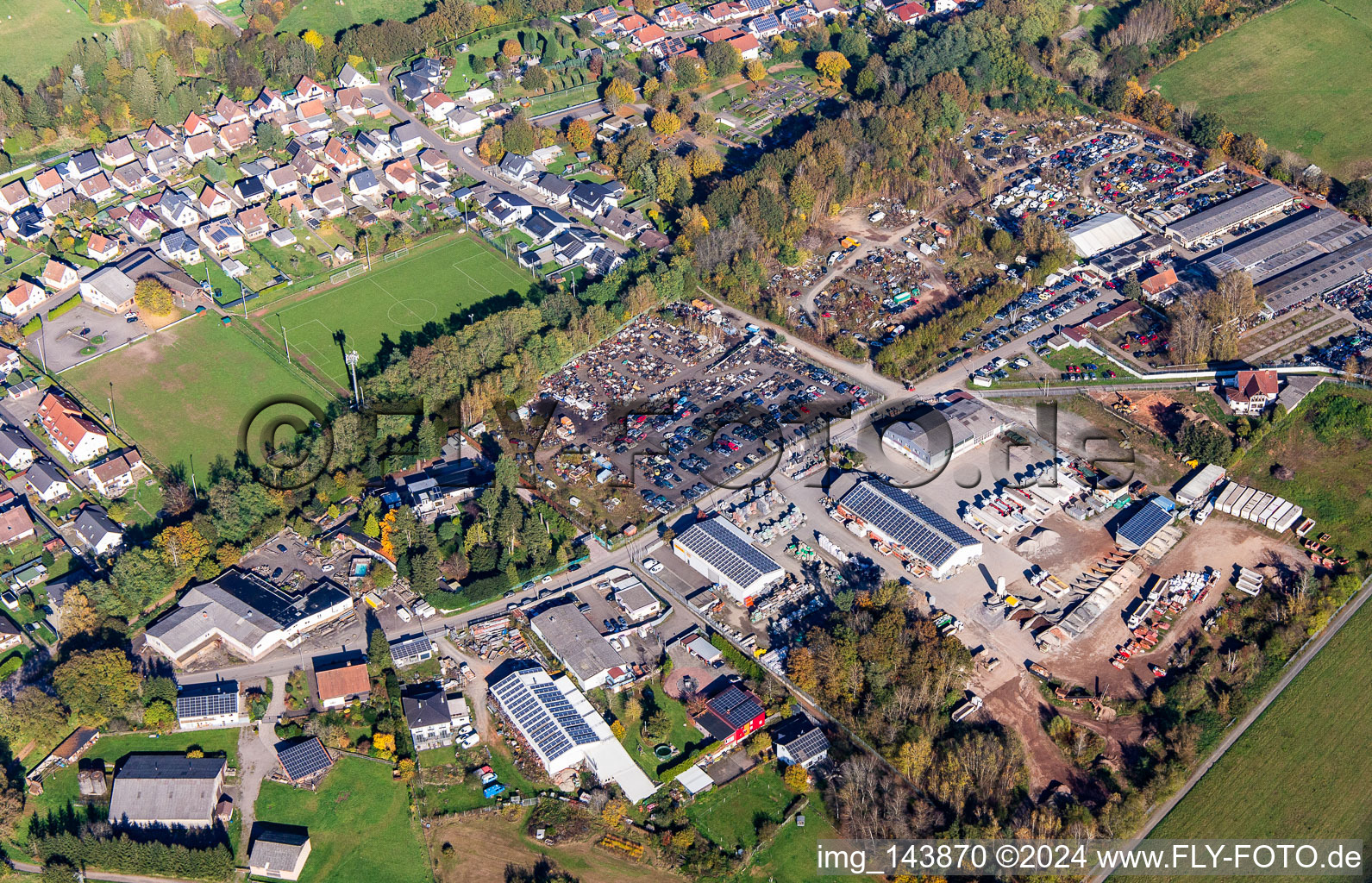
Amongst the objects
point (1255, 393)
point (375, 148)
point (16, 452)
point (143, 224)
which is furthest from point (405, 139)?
point (1255, 393)

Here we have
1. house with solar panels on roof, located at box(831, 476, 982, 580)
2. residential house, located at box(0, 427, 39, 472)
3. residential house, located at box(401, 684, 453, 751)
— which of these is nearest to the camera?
residential house, located at box(401, 684, 453, 751)

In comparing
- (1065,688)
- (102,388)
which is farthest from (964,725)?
(102,388)

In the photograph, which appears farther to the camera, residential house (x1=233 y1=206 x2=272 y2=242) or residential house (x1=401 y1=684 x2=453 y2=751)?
residential house (x1=233 y1=206 x2=272 y2=242)

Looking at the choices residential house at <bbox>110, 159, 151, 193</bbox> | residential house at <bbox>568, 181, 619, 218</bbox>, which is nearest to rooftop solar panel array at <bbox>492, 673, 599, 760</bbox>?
residential house at <bbox>568, 181, 619, 218</bbox>

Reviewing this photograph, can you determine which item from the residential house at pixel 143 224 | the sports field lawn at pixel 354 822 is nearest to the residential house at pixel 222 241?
the residential house at pixel 143 224

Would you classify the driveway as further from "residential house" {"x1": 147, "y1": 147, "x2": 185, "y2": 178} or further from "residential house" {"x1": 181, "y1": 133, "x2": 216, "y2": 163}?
"residential house" {"x1": 181, "y1": 133, "x2": 216, "y2": 163}

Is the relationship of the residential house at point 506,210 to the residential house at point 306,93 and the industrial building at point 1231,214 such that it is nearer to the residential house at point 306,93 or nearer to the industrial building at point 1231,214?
the residential house at point 306,93

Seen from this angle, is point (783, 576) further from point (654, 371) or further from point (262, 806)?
point (262, 806)

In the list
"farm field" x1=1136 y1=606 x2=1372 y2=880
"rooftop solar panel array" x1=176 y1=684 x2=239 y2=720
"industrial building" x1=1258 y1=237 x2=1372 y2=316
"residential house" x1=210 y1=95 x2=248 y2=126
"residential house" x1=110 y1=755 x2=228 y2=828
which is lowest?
"farm field" x1=1136 y1=606 x2=1372 y2=880
